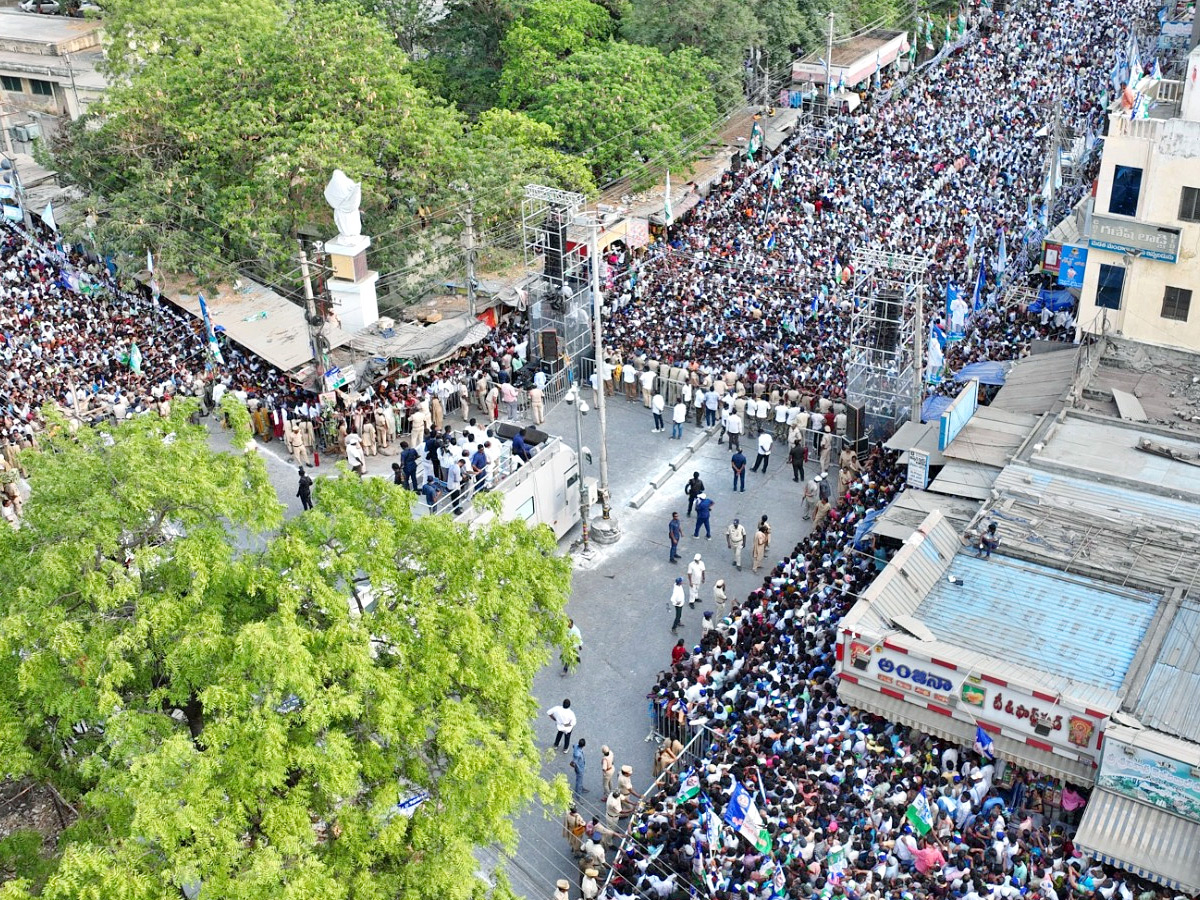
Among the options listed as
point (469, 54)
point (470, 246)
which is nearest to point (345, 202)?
point (470, 246)

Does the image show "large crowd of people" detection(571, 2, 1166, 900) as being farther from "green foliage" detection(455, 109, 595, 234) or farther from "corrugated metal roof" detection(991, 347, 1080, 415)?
"green foliage" detection(455, 109, 595, 234)

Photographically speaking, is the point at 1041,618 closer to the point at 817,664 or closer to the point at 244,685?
the point at 817,664

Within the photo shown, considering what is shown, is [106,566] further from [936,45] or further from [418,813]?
[936,45]

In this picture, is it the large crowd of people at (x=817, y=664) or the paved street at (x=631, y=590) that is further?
the paved street at (x=631, y=590)

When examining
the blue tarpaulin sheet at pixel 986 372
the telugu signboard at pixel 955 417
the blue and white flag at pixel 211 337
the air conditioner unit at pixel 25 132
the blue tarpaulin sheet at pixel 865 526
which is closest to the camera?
the blue tarpaulin sheet at pixel 865 526

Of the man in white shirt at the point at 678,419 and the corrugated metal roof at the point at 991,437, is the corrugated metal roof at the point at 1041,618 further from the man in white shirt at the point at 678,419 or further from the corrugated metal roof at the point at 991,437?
the man in white shirt at the point at 678,419

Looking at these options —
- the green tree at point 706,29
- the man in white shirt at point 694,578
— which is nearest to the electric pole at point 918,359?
the man in white shirt at point 694,578

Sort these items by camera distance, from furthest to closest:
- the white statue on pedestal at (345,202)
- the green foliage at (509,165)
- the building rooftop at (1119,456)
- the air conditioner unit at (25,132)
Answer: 1. the air conditioner unit at (25,132)
2. the green foliage at (509,165)
3. the white statue on pedestal at (345,202)
4. the building rooftop at (1119,456)
